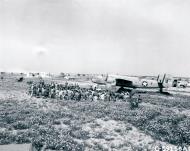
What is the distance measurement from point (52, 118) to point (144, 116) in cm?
751

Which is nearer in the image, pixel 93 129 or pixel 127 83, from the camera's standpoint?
pixel 93 129

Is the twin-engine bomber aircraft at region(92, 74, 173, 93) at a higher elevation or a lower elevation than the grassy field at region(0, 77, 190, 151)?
higher

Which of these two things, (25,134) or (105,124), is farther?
(105,124)

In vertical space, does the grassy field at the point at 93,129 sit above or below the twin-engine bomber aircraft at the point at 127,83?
below

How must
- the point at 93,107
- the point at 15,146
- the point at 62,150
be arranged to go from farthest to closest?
the point at 93,107 < the point at 62,150 < the point at 15,146

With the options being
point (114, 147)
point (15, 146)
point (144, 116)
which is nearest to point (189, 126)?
point (144, 116)

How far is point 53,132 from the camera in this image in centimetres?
1480

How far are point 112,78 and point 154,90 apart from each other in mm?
9127

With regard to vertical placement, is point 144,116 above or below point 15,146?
below

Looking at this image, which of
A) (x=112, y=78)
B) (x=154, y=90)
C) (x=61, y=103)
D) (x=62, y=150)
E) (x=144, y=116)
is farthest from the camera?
(x=154, y=90)

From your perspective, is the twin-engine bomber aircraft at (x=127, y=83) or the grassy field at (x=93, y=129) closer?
the grassy field at (x=93, y=129)

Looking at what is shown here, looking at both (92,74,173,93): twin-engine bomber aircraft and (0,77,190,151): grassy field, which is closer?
(0,77,190,151): grassy field

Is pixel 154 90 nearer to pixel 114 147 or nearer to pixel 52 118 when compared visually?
pixel 52 118

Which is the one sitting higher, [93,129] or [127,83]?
[127,83]
